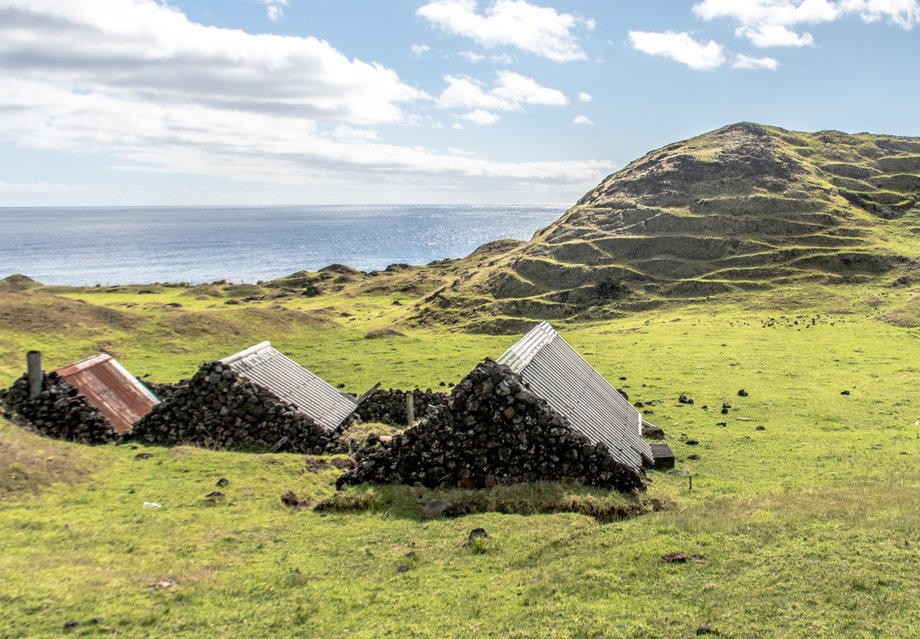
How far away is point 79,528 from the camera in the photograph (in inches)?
564

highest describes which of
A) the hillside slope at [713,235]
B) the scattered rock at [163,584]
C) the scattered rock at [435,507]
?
the hillside slope at [713,235]

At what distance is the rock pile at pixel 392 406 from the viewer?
93.2ft

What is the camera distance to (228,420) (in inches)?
888

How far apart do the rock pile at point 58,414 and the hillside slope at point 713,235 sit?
53880mm

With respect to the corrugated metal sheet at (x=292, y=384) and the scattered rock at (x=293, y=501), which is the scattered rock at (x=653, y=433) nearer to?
the corrugated metal sheet at (x=292, y=384)

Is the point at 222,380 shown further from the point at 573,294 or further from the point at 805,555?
the point at 573,294

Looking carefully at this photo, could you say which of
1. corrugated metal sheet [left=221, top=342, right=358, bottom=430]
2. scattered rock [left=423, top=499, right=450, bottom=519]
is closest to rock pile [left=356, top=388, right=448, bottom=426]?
corrugated metal sheet [left=221, top=342, right=358, bottom=430]

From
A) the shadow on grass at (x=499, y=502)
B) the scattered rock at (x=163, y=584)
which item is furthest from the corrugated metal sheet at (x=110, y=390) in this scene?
the scattered rock at (x=163, y=584)

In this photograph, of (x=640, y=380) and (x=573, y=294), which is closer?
(x=640, y=380)

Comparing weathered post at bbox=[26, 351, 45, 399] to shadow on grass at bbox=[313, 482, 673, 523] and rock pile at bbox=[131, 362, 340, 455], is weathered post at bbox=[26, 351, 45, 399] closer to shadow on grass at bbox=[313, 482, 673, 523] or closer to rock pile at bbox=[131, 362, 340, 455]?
rock pile at bbox=[131, 362, 340, 455]

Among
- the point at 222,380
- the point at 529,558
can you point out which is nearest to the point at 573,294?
the point at 222,380

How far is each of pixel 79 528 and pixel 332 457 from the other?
27.0 ft

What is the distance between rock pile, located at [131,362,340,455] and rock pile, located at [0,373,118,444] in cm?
163

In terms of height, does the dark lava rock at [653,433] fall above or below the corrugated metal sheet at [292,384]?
below
